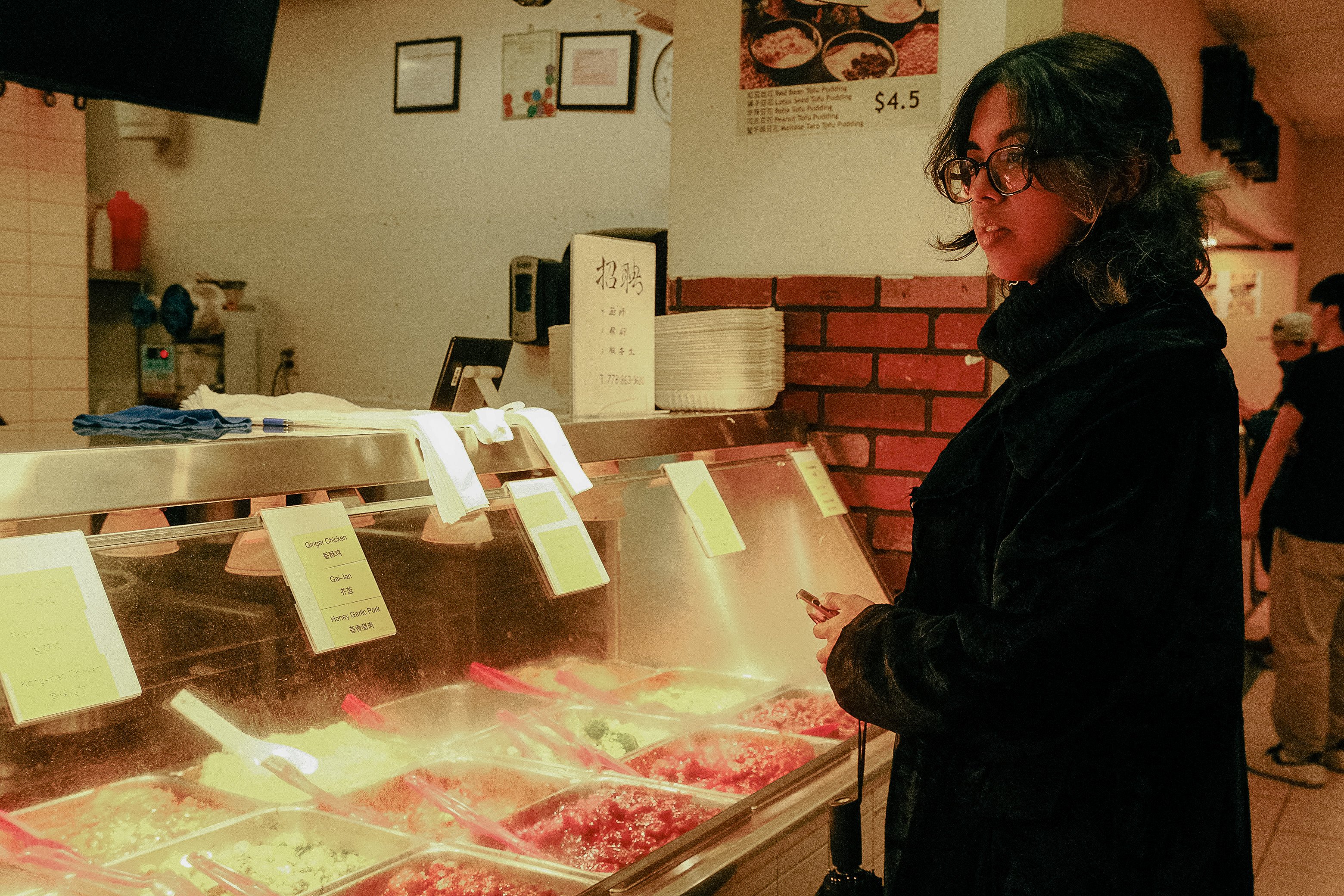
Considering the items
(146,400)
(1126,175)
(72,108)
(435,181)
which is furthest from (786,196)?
(146,400)

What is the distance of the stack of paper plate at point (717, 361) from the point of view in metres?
2.63

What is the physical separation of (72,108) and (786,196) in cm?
394

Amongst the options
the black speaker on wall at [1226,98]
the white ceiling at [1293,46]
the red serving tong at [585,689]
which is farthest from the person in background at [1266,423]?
the red serving tong at [585,689]

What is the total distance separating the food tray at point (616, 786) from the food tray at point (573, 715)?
0.27ft

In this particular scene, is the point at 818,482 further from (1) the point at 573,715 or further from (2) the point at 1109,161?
(2) the point at 1109,161

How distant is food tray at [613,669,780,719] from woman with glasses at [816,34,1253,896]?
944 millimetres

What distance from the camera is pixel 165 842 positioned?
1.49 m

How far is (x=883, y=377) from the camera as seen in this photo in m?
2.74

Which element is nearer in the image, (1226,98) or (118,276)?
(1226,98)

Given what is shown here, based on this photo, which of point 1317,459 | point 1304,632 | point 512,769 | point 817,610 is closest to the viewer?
point 817,610

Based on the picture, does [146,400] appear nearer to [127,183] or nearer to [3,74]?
[127,183]

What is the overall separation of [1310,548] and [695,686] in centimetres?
341

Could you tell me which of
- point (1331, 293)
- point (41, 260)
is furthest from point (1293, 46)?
point (41, 260)

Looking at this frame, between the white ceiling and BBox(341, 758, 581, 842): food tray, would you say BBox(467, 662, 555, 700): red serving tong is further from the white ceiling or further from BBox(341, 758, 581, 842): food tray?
the white ceiling
